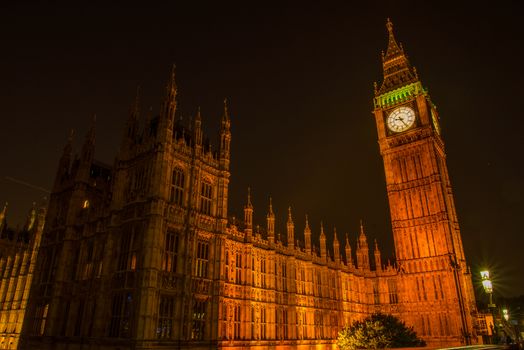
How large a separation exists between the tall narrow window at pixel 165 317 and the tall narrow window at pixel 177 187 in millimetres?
8100

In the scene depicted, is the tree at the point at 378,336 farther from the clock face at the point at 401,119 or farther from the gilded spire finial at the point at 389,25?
the gilded spire finial at the point at 389,25

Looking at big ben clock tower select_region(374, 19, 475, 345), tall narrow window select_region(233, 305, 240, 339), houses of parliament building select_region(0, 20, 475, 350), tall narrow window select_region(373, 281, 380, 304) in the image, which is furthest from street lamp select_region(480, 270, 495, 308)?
tall narrow window select_region(373, 281, 380, 304)

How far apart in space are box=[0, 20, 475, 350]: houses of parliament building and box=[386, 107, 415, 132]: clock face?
4.17 metres

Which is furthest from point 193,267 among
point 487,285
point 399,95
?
point 399,95

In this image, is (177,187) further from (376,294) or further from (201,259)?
(376,294)

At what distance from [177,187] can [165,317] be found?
35.8 feet

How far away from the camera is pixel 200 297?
3262 centimetres

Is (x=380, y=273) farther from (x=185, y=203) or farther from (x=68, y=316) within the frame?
(x=68, y=316)

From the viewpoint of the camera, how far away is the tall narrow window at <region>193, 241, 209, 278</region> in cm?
3364

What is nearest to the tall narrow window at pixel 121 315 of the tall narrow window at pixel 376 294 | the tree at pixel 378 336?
the tree at pixel 378 336

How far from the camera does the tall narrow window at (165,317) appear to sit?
1151 inches

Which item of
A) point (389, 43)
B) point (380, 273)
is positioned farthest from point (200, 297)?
point (389, 43)

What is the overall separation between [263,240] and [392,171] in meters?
33.6

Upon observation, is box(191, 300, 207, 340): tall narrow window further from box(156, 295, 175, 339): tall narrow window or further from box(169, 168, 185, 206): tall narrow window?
box(169, 168, 185, 206): tall narrow window
